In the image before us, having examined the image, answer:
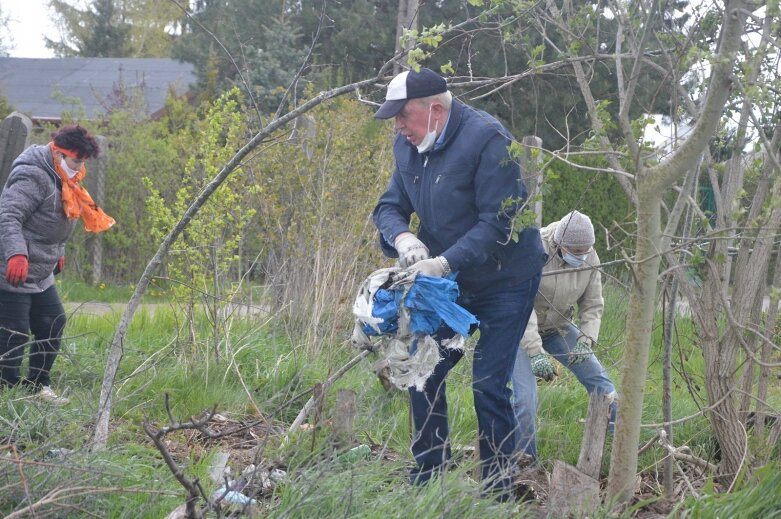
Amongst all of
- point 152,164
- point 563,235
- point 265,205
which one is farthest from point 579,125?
point 563,235

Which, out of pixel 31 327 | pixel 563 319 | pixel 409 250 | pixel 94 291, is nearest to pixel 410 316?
pixel 409 250

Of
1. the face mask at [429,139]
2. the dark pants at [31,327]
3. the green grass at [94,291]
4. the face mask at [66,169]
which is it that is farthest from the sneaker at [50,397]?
the green grass at [94,291]

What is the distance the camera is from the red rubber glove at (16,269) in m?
5.31

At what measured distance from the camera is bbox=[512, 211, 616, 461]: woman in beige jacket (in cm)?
496

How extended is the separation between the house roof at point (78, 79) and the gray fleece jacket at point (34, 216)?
2078 cm

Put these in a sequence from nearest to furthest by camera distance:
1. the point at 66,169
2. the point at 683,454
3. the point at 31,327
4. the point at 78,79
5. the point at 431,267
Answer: the point at 431,267 < the point at 683,454 < the point at 66,169 < the point at 31,327 < the point at 78,79

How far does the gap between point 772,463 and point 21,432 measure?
3119 mm

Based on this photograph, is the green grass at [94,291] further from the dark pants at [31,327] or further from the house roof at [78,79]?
the house roof at [78,79]

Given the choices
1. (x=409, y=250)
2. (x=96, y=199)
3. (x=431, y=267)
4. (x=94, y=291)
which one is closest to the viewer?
(x=431, y=267)

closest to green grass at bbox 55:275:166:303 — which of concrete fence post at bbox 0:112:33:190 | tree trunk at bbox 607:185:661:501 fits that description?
concrete fence post at bbox 0:112:33:190

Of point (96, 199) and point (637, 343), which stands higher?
point (637, 343)

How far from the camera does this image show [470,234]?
399cm

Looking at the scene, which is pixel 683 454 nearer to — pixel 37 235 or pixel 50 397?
pixel 50 397

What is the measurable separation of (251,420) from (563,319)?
1.79 meters
